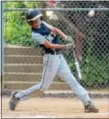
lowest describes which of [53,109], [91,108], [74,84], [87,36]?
[53,109]

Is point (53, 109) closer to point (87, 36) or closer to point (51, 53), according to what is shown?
point (51, 53)

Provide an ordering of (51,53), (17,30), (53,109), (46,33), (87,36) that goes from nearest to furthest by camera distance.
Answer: (46,33) < (51,53) < (53,109) < (87,36) < (17,30)

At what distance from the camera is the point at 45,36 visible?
9828 mm

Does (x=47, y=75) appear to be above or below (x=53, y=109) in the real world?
above

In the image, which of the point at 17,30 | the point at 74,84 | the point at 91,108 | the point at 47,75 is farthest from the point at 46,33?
the point at 17,30

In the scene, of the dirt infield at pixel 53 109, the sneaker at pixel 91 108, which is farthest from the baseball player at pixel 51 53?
the dirt infield at pixel 53 109

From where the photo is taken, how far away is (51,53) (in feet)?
32.9

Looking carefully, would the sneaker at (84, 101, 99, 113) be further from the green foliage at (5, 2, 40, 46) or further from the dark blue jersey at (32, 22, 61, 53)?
the green foliage at (5, 2, 40, 46)

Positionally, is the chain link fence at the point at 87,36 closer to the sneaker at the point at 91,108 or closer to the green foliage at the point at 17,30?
the green foliage at the point at 17,30

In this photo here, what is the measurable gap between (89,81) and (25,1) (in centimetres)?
248

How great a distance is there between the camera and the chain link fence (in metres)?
12.9

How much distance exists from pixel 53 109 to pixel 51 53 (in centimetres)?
116

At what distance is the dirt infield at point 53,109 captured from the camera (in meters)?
9.73

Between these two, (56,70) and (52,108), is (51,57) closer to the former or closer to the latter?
(56,70)
